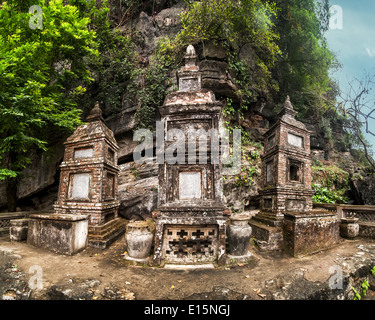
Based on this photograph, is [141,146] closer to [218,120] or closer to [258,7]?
[218,120]

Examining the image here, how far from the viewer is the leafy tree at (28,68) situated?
7176 millimetres

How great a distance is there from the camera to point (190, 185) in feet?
16.9

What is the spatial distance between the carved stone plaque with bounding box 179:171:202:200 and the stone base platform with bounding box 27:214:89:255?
303cm

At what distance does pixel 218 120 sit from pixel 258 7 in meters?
10.5

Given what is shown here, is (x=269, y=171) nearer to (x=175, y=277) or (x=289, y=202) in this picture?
(x=289, y=202)

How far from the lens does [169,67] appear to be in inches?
502

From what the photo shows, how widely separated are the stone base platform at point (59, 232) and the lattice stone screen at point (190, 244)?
2.63m

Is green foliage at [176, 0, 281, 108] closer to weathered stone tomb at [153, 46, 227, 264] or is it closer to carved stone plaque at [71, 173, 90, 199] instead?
weathered stone tomb at [153, 46, 227, 264]

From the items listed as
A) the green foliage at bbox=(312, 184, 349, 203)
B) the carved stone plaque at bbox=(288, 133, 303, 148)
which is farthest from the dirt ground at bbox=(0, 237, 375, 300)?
the green foliage at bbox=(312, 184, 349, 203)

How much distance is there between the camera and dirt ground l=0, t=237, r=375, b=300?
3.40 metres

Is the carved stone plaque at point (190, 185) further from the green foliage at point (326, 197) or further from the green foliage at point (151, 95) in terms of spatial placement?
the green foliage at point (326, 197)

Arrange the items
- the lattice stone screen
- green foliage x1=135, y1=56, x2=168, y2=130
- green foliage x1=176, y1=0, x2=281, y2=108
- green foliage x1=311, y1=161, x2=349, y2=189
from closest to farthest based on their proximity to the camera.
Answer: the lattice stone screen < green foliage x1=176, y1=0, x2=281, y2=108 < green foliage x1=135, y1=56, x2=168, y2=130 < green foliage x1=311, y1=161, x2=349, y2=189

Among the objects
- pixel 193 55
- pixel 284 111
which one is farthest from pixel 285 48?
pixel 193 55

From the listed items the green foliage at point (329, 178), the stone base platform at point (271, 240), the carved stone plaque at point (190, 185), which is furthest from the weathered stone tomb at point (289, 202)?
the green foliage at point (329, 178)
